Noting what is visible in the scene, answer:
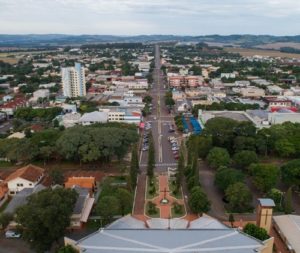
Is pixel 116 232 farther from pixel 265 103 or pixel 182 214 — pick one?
pixel 265 103

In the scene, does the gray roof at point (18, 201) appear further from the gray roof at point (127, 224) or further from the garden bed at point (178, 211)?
the garden bed at point (178, 211)

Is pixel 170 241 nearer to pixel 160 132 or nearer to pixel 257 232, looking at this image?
pixel 257 232

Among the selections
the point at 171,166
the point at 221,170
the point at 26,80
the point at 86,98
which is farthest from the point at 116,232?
the point at 26,80

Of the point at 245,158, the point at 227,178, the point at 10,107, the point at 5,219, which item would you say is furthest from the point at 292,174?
the point at 10,107

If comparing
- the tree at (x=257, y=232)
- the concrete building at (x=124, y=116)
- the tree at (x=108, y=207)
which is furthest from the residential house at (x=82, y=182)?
the concrete building at (x=124, y=116)

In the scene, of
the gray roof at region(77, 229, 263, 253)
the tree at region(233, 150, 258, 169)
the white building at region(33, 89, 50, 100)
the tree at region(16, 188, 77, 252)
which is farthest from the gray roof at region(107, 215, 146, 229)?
the white building at region(33, 89, 50, 100)

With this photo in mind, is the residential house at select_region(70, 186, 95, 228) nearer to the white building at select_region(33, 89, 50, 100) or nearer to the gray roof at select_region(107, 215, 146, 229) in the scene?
the gray roof at select_region(107, 215, 146, 229)

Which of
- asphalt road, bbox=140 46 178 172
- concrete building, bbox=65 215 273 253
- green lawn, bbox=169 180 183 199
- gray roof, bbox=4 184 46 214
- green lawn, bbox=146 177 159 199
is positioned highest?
concrete building, bbox=65 215 273 253
